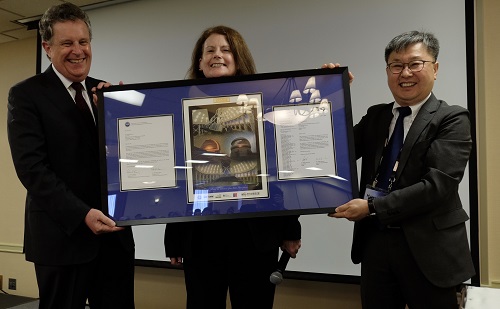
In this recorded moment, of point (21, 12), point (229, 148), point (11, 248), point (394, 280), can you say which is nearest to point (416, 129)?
point (394, 280)

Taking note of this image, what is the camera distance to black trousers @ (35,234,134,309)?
151cm

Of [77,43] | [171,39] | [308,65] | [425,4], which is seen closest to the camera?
[77,43]

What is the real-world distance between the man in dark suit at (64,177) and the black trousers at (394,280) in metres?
0.97

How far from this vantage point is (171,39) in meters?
3.11

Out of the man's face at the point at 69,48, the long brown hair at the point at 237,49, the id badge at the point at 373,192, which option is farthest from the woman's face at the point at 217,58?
the id badge at the point at 373,192

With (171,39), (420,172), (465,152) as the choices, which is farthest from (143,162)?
(171,39)

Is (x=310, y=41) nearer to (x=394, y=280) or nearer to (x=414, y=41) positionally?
(x=414, y=41)

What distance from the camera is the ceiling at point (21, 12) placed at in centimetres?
329

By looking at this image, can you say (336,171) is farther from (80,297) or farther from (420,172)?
(80,297)

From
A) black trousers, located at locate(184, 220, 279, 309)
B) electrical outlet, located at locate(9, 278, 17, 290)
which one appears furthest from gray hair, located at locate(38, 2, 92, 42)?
electrical outlet, located at locate(9, 278, 17, 290)

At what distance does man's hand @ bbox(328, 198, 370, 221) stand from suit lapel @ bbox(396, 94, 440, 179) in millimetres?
174

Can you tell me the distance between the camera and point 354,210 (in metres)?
1.44

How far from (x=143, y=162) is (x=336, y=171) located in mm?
730

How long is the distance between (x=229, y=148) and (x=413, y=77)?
0.75 metres
